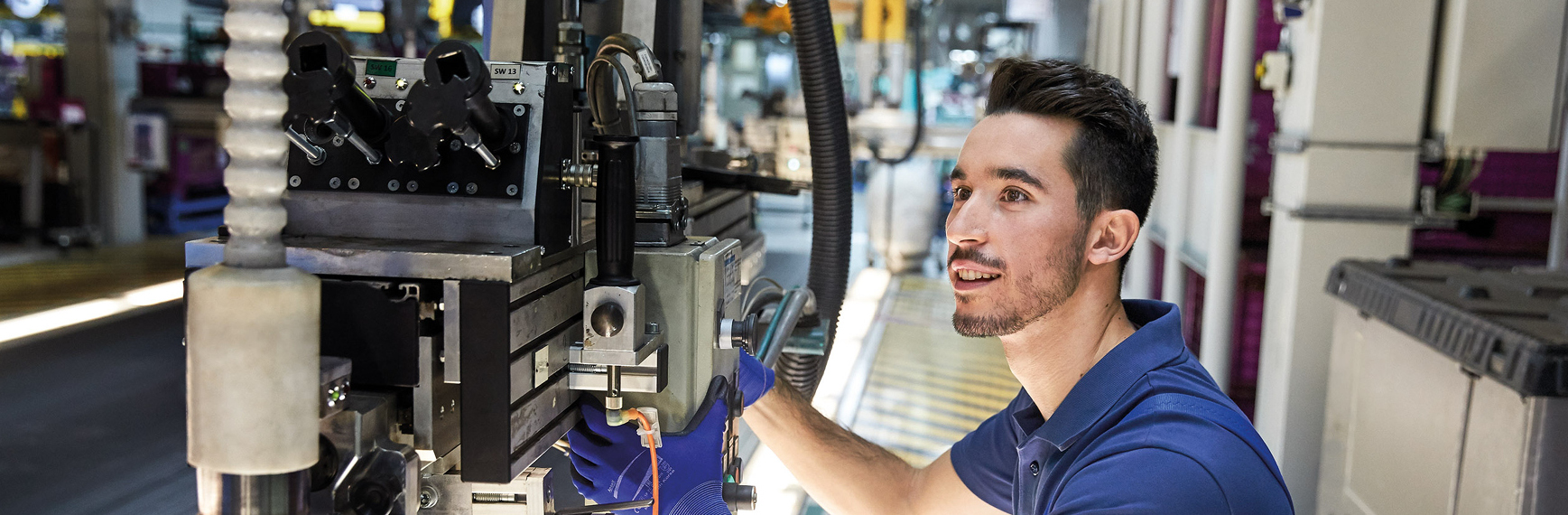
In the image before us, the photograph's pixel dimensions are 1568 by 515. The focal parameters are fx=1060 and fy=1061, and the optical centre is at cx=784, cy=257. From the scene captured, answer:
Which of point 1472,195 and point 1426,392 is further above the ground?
point 1472,195

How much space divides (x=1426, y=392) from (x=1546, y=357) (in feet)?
1.29

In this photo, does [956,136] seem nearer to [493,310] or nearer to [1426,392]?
[1426,392]

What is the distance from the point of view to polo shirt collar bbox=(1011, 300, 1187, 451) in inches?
53.9

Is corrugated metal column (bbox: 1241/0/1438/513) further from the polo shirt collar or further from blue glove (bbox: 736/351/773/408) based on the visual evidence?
blue glove (bbox: 736/351/773/408)

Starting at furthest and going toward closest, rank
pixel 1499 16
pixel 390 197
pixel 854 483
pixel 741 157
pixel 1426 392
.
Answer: pixel 1499 16, pixel 741 157, pixel 1426 392, pixel 854 483, pixel 390 197

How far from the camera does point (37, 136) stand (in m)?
7.89

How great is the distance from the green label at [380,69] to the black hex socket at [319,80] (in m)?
0.13

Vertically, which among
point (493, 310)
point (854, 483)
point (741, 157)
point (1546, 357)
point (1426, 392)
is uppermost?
point (741, 157)

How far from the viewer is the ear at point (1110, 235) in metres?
1.45

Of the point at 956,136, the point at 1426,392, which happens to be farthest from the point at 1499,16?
the point at 956,136

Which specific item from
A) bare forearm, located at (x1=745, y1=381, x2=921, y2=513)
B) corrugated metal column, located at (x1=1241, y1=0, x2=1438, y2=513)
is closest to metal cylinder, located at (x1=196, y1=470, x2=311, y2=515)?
bare forearm, located at (x1=745, y1=381, x2=921, y2=513)

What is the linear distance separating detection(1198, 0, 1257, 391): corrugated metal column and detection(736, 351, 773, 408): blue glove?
204cm

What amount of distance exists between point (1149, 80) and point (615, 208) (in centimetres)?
465

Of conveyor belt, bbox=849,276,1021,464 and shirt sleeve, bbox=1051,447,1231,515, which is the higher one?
shirt sleeve, bbox=1051,447,1231,515
